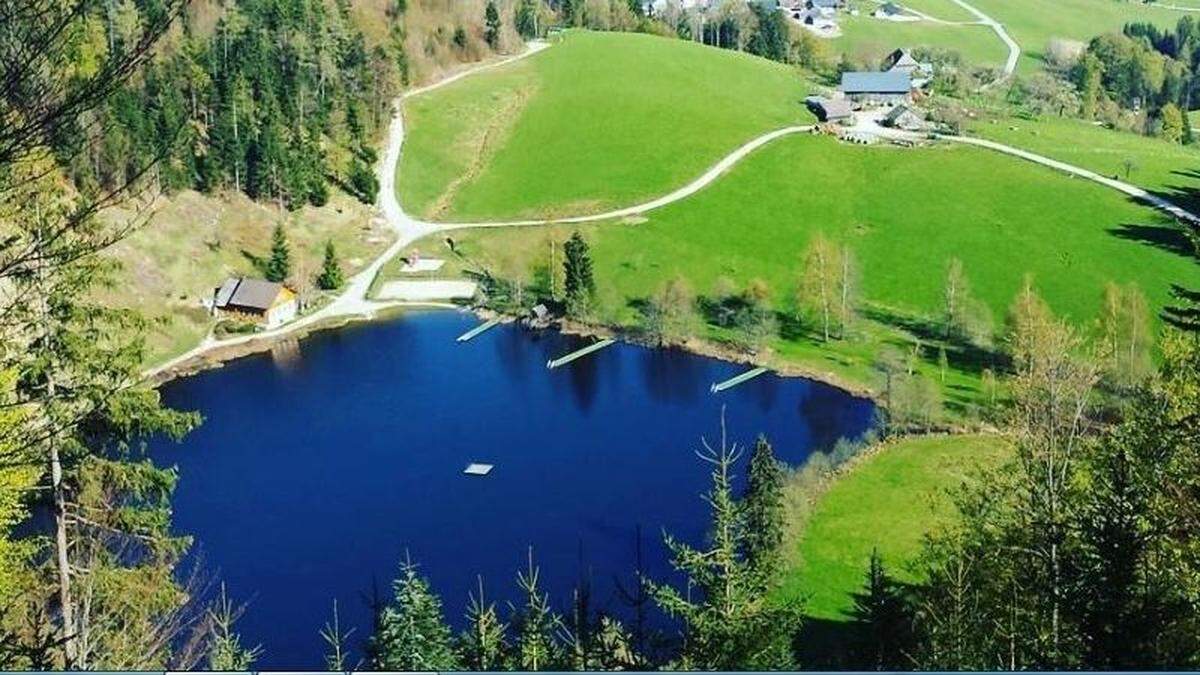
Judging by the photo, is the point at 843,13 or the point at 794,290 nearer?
the point at 794,290

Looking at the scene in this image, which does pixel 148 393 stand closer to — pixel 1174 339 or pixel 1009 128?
pixel 1174 339

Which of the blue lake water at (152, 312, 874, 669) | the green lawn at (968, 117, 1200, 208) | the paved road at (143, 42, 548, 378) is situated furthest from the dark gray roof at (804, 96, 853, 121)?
the blue lake water at (152, 312, 874, 669)

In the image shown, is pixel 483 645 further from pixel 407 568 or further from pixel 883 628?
pixel 883 628

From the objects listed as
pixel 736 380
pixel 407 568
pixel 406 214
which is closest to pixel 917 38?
pixel 406 214

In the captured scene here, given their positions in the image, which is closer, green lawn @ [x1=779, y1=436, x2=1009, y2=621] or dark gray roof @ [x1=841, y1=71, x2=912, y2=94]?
green lawn @ [x1=779, y1=436, x2=1009, y2=621]

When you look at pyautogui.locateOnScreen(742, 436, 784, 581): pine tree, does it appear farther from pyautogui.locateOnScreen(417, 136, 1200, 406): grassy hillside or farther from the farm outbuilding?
the farm outbuilding

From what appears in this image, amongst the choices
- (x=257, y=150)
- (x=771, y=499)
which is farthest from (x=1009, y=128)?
(x=771, y=499)

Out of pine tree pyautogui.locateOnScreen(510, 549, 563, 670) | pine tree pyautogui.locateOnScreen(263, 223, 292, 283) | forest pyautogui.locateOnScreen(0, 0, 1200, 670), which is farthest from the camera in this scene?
pine tree pyautogui.locateOnScreen(263, 223, 292, 283)
